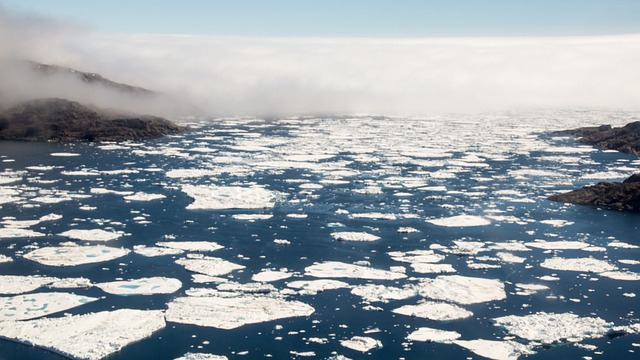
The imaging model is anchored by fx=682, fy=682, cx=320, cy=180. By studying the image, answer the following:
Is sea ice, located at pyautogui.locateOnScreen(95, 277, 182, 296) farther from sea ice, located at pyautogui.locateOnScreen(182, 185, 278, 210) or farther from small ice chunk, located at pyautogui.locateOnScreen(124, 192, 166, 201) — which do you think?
small ice chunk, located at pyautogui.locateOnScreen(124, 192, 166, 201)

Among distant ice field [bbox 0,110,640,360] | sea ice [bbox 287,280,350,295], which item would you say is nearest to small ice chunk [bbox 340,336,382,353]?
distant ice field [bbox 0,110,640,360]

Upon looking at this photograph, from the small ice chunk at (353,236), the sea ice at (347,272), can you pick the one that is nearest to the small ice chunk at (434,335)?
the sea ice at (347,272)

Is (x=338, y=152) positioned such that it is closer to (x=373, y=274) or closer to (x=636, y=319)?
(x=373, y=274)

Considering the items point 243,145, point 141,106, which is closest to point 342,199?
point 243,145

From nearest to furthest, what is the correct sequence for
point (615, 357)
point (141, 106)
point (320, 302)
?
1. point (615, 357)
2. point (320, 302)
3. point (141, 106)

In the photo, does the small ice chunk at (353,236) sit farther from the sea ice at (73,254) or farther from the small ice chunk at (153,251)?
the sea ice at (73,254)

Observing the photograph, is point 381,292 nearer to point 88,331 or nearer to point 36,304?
point 88,331

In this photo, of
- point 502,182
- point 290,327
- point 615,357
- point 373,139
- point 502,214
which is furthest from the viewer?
point 373,139

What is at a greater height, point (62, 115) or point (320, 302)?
point (62, 115)
